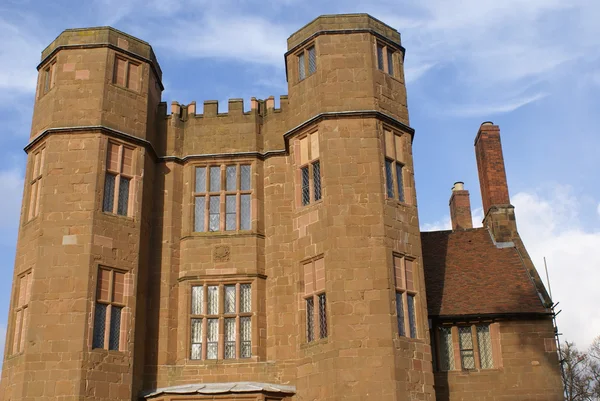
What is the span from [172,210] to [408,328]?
281 inches

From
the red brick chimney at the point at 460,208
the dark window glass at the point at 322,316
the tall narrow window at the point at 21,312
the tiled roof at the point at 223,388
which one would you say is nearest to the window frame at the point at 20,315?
the tall narrow window at the point at 21,312

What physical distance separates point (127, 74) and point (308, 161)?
5.66 meters

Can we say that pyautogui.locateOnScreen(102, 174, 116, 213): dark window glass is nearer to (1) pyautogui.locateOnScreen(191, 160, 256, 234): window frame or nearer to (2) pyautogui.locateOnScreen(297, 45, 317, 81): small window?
(1) pyautogui.locateOnScreen(191, 160, 256, 234): window frame

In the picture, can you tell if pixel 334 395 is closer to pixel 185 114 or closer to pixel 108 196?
pixel 108 196

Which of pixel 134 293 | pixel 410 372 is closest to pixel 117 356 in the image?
pixel 134 293

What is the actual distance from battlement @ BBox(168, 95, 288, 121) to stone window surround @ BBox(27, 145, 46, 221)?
373 centimetres

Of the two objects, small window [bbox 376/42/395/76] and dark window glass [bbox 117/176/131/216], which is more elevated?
small window [bbox 376/42/395/76]

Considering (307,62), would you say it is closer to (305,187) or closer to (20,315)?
(305,187)

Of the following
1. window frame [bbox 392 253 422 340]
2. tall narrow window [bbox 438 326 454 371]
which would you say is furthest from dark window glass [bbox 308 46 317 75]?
tall narrow window [bbox 438 326 454 371]

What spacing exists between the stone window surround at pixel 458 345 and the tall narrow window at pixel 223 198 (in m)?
5.86

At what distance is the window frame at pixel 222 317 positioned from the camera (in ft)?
57.3

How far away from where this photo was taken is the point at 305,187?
60.2 ft

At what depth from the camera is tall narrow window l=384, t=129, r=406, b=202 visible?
17906 mm

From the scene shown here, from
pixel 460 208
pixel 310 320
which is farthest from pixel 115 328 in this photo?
pixel 460 208
